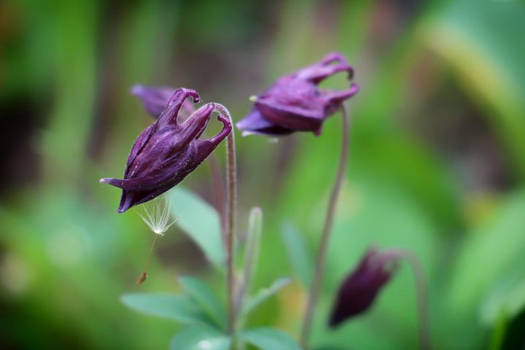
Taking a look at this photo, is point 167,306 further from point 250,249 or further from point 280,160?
point 280,160

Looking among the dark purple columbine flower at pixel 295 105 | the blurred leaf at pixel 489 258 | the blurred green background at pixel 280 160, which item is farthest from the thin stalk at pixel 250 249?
the blurred leaf at pixel 489 258

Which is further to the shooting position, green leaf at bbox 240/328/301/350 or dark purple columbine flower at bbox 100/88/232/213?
green leaf at bbox 240/328/301/350

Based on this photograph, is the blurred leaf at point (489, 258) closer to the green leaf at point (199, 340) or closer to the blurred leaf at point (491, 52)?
the blurred leaf at point (491, 52)

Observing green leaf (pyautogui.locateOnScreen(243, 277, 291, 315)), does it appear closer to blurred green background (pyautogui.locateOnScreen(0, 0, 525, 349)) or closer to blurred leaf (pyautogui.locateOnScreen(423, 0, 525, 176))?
blurred green background (pyautogui.locateOnScreen(0, 0, 525, 349))

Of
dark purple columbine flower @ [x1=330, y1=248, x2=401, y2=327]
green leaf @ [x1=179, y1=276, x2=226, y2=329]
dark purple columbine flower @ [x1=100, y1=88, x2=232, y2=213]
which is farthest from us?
dark purple columbine flower @ [x1=330, y1=248, x2=401, y2=327]

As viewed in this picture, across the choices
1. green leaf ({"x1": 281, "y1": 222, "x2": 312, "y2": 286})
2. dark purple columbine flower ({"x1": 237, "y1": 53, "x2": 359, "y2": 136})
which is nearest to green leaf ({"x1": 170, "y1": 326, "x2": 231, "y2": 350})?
green leaf ({"x1": 281, "y1": 222, "x2": 312, "y2": 286})

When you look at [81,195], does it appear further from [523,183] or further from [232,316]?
[523,183]

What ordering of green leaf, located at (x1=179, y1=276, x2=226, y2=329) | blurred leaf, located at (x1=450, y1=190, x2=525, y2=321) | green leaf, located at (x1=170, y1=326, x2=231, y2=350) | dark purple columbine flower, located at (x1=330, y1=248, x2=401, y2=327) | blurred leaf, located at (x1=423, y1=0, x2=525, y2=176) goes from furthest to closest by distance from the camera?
blurred leaf, located at (x1=423, y1=0, x2=525, y2=176)
blurred leaf, located at (x1=450, y1=190, x2=525, y2=321)
dark purple columbine flower, located at (x1=330, y1=248, x2=401, y2=327)
green leaf, located at (x1=179, y1=276, x2=226, y2=329)
green leaf, located at (x1=170, y1=326, x2=231, y2=350)

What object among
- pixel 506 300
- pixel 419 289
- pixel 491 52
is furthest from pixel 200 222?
pixel 491 52
